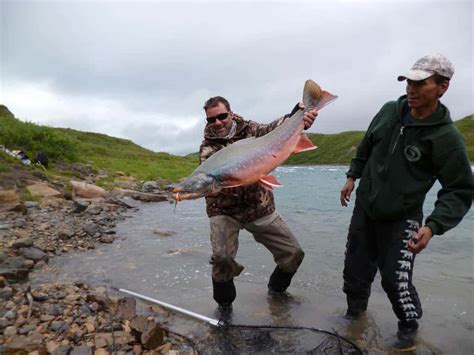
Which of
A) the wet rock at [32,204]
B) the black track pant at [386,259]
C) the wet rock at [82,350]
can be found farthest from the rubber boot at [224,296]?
the wet rock at [32,204]

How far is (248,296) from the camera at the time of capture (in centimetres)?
630

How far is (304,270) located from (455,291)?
2.86 metres

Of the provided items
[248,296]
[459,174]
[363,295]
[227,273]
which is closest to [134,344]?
[227,273]

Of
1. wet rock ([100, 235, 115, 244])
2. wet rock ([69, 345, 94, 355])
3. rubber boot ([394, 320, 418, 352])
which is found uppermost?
wet rock ([100, 235, 115, 244])

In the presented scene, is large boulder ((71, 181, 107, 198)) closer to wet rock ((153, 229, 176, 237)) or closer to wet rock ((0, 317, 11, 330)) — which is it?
wet rock ((153, 229, 176, 237))

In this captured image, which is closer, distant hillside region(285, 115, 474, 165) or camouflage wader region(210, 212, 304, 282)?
camouflage wader region(210, 212, 304, 282)

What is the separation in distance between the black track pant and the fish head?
2131 millimetres

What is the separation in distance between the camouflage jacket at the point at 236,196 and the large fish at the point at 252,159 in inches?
25.6

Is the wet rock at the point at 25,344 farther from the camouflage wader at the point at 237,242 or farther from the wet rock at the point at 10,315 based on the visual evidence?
the camouflage wader at the point at 237,242

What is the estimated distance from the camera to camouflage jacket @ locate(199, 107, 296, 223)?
515 cm

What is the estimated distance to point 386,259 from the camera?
4480 millimetres

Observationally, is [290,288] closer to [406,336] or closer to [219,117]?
[406,336]

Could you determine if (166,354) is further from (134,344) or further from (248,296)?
(248,296)

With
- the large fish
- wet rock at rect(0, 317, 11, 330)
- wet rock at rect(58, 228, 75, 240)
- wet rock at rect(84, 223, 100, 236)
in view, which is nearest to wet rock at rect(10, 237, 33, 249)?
wet rock at rect(58, 228, 75, 240)
